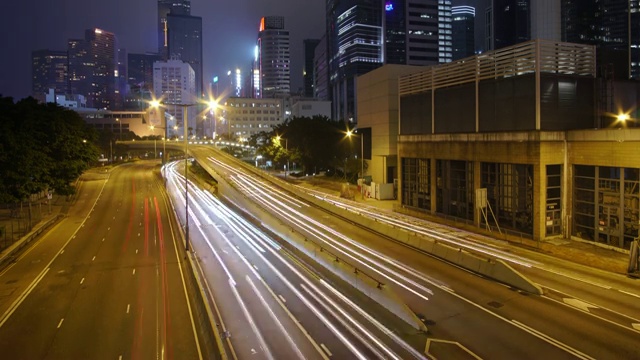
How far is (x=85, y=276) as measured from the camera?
94.0 ft

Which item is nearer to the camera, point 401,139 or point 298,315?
point 298,315

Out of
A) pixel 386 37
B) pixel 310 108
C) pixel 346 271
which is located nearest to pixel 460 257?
pixel 346 271

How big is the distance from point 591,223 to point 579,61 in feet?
39.4

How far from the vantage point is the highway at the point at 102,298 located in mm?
18312

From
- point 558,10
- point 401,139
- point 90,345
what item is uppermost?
point 558,10

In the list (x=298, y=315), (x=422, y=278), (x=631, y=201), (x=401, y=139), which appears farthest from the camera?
(x=401, y=139)

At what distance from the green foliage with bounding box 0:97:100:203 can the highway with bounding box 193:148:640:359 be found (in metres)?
26.0

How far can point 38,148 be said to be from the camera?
143 ft

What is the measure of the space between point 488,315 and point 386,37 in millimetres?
165408

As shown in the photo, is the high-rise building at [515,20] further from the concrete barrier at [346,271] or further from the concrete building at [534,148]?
the concrete barrier at [346,271]

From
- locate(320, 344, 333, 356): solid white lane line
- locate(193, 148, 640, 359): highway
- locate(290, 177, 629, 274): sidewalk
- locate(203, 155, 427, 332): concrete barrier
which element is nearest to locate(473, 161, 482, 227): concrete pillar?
locate(290, 177, 629, 274): sidewalk

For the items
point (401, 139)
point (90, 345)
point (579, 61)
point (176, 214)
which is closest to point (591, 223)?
point (579, 61)

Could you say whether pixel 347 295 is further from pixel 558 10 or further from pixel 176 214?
pixel 558 10

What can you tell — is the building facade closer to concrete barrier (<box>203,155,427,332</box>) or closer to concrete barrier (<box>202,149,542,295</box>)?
concrete barrier (<box>202,149,542,295</box>)
